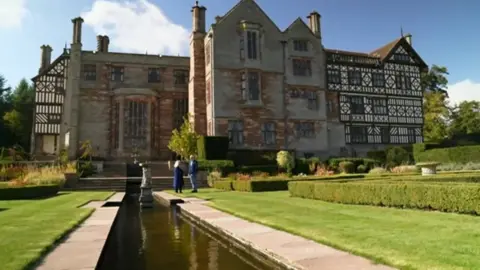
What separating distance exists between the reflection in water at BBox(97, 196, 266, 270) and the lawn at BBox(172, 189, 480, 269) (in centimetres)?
144

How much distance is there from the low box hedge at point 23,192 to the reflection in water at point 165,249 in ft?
28.2

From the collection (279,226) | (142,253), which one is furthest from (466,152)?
(142,253)

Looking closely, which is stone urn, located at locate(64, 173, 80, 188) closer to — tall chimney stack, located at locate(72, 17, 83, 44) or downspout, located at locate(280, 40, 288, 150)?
tall chimney stack, located at locate(72, 17, 83, 44)

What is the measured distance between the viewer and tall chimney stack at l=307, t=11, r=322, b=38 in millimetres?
36906

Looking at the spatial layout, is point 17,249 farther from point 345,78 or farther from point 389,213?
point 345,78

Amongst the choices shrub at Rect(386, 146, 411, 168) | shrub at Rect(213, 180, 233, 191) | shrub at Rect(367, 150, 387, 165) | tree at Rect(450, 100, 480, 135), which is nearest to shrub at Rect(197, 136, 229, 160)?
shrub at Rect(213, 180, 233, 191)

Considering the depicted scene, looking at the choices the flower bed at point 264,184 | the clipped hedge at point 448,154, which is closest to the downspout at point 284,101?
the clipped hedge at point 448,154

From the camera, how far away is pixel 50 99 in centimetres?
3581

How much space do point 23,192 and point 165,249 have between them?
1235cm

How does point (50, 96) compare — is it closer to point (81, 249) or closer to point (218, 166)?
point (218, 166)

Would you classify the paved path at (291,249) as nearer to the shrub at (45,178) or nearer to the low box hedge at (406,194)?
the low box hedge at (406,194)

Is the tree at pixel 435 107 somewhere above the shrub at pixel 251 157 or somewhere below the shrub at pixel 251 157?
above

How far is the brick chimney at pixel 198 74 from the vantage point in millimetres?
33062

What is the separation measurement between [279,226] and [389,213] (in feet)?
10.9
